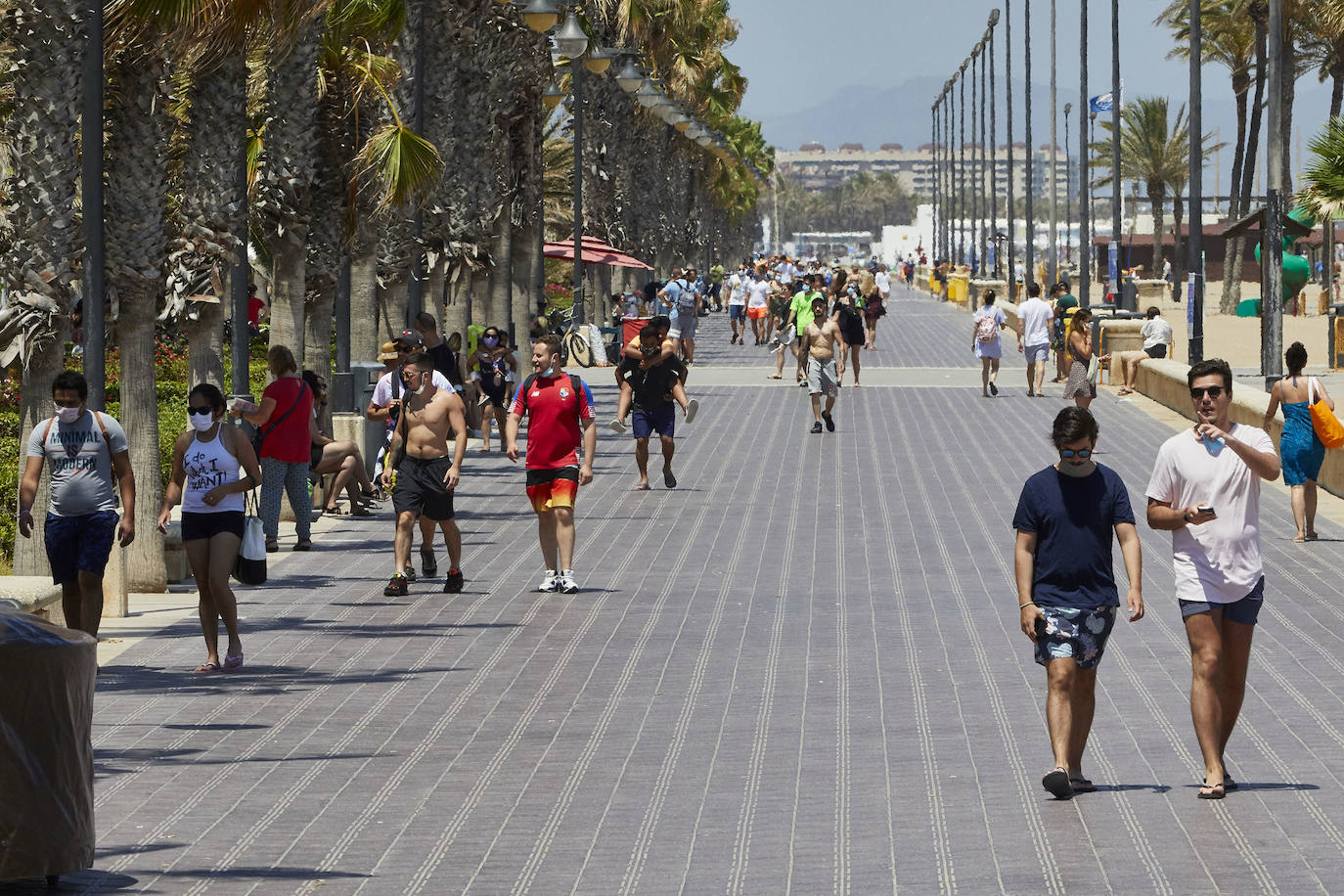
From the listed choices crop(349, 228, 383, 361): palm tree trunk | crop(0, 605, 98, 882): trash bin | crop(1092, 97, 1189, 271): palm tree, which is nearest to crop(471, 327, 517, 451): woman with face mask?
crop(349, 228, 383, 361): palm tree trunk

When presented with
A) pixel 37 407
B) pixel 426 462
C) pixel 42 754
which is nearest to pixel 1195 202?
pixel 426 462

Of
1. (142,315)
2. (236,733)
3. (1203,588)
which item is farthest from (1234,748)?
(142,315)

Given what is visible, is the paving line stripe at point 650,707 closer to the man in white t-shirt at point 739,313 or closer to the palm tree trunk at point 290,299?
the palm tree trunk at point 290,299

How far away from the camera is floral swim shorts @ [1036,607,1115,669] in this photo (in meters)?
8.43

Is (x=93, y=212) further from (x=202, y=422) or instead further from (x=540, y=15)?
(x=540, y=15)

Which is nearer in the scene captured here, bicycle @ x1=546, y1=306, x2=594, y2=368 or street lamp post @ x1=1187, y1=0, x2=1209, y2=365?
street lamp post @ x1=1187, y1=0, x2=1209, y2=365

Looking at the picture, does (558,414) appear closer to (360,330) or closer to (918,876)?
(918,876)

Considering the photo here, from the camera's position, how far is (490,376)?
25.5 m

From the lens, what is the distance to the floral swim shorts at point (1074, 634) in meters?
8.43

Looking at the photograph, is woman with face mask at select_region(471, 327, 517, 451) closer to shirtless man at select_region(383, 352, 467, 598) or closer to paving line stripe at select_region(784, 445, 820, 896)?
shirtless man at select_region(383, 352, 467, 598)

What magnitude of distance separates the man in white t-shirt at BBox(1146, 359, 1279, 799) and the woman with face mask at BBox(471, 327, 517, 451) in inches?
672

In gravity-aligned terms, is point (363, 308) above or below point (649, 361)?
above

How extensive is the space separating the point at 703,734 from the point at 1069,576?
84.4 inches

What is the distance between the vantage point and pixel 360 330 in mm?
25891
